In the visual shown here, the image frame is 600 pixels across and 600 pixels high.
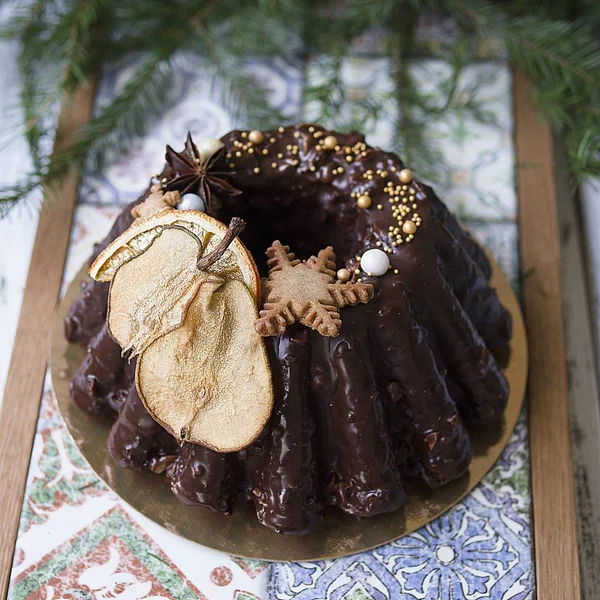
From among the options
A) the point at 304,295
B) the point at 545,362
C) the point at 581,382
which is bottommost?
the point at 581,382

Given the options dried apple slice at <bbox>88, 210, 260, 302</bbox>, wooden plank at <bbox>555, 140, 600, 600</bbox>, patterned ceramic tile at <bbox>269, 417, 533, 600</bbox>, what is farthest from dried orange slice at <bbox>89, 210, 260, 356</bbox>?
wooden plank at <bbox>555, 140, 600, 600</bbox>

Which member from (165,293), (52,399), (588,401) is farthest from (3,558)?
(588,401)

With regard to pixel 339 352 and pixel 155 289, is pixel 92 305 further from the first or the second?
pixel 339 352

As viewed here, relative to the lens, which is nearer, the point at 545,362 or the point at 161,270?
the point at 161,270

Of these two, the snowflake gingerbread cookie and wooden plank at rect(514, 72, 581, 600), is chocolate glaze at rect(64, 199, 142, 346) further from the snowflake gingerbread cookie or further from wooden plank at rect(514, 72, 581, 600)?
wooden plank at rect(514, 72, 581, 600)

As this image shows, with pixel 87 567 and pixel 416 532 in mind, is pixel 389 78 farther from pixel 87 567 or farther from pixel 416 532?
pixel 87 567

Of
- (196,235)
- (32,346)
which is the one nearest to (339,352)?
(196,235)
